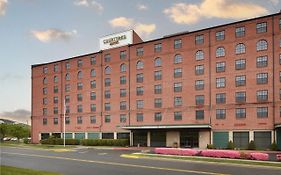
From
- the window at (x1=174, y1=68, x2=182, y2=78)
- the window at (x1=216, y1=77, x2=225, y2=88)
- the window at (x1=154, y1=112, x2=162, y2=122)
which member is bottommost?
the window at (x1=154, y1=112, x2=162, y2=122)

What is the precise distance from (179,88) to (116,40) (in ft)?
61.4

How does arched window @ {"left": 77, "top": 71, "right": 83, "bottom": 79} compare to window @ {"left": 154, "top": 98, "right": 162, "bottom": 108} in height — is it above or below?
above

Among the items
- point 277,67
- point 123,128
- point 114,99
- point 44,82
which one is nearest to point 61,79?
point 44,82

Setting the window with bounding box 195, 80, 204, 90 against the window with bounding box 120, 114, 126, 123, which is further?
the window with bounding box 120, 114, 126, 123

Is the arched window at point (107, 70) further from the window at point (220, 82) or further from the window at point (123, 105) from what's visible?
the window at point (220, 82)

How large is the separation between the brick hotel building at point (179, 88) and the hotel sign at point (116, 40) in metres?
0.21

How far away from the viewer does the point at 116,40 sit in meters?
69.9

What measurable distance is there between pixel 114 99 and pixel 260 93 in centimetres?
2931

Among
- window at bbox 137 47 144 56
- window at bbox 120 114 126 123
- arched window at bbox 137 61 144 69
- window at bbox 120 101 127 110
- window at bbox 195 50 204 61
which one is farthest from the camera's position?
window at bbox 120 101 127 110

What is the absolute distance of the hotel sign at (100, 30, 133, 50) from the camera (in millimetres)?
→ 67938

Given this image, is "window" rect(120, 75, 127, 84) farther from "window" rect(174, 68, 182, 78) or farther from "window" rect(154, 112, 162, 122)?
"window" rect(174, 68, 182, 78)

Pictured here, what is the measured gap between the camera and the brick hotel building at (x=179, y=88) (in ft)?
169

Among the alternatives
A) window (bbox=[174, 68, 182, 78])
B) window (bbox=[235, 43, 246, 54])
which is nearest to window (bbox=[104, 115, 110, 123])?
window (bbox=[174, 68, 182, 78])

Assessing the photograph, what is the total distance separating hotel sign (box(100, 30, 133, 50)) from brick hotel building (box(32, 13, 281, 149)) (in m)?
0.21
